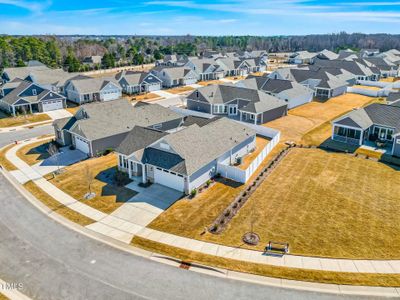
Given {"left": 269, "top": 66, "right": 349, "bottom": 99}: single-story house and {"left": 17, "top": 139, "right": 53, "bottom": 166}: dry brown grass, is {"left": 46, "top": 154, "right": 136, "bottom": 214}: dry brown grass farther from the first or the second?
{"left": 269, "top": 66, "right": 349, "bottom": 99}: single-story house

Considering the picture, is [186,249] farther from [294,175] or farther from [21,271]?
[294,175]

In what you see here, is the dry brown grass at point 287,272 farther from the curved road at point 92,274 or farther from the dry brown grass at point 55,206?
the dry brown grass at point 55,206

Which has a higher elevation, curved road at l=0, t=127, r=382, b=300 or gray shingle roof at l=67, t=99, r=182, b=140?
gray shingle roof at l=67, t=99, r=182, b=140

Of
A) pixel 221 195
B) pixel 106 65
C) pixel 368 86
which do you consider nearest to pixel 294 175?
pixel 221 195

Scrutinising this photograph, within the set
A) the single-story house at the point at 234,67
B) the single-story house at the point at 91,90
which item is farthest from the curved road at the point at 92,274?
the single-story house at the point at 234,67

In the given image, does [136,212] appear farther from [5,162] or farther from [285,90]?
[285,90]

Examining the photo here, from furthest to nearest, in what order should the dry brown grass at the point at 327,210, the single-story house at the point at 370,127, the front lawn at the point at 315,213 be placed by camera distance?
the single-story house at the point at 370,127, the front lawn at the point at 315,213, the dry brown grass at the point at 327,210

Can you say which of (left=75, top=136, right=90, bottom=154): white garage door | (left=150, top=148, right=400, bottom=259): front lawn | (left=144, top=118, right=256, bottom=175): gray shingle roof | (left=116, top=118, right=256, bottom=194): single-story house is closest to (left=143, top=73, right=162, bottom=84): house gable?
(left=75, top=136, right=90, bottom=154): white garage door
